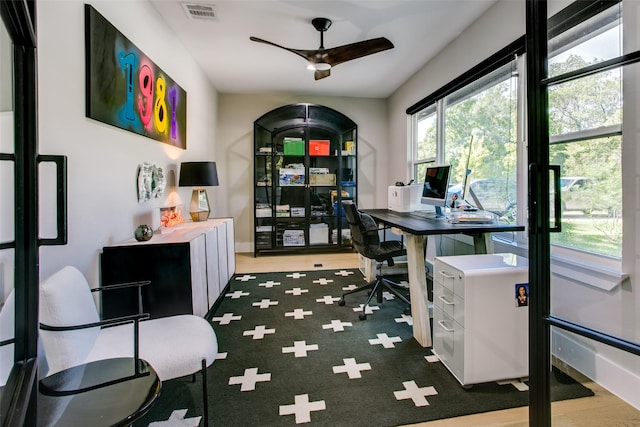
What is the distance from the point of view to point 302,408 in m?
1.53

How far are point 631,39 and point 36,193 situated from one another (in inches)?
98.1

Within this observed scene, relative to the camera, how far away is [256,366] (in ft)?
6.19

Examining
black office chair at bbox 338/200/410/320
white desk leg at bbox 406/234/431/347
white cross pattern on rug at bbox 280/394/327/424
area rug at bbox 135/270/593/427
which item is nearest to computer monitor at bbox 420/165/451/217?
black office chair at bbox 338/200/410/320

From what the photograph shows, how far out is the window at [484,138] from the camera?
258 centimetres

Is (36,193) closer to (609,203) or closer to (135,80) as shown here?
(135,80)

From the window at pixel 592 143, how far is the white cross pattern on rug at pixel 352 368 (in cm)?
122

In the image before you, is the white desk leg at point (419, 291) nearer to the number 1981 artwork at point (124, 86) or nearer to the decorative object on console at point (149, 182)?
the decorative object on console at point (149, 182)

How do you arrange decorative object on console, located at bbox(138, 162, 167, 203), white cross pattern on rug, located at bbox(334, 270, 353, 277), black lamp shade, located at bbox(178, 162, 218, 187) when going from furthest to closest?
white cross pattern on rug, located at bbox(334, 270, 353, 277) < black lamp shade, located at bbox(178, 162, 218, 187) < decorative object on console, located at bbox(138, 162, 167, 203)

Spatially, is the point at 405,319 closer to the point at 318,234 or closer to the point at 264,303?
the point at 264,303

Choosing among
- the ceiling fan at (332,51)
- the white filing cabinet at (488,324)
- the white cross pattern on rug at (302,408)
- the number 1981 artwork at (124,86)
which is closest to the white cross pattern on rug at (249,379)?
the white cross pattern on rug at (302,408)

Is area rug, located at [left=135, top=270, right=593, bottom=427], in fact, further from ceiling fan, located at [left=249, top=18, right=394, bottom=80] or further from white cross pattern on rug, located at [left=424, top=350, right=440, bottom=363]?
ceiling fan, located at [left=249, top=18, right=394, bottom=80]

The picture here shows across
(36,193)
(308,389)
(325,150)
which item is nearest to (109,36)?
(36,193)

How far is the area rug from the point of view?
1.49m

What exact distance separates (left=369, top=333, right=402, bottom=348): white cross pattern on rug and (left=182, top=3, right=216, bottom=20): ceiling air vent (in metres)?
2.82
